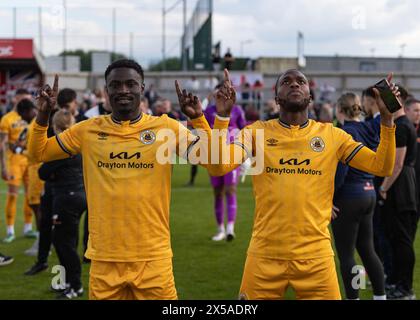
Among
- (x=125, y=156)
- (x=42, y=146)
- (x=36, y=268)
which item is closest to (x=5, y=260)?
(x=36, y=268)

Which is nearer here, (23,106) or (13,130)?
(23,106)

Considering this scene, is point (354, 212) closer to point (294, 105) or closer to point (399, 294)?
point (399, 294)

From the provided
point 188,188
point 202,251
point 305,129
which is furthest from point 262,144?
point 188,188

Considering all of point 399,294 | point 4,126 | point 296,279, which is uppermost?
point 4,126

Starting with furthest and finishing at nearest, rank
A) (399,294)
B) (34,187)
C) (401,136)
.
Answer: (34,187) < (399,294) < (401,136)

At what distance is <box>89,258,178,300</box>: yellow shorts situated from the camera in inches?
146

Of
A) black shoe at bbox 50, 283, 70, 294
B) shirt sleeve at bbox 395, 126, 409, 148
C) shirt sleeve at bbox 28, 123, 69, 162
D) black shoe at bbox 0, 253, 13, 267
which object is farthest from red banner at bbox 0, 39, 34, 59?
shirt sleeve at bbox 28, 123, 69, 162

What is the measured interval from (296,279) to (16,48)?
1174 inches

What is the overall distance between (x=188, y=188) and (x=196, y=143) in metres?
11.5

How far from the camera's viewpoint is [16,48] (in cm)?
3128

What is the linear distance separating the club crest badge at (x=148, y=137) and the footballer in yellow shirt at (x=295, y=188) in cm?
41

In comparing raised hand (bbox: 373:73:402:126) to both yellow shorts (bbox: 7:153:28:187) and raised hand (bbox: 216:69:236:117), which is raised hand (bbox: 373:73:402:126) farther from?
yellow shorts (bbox: 7:153:28:187)

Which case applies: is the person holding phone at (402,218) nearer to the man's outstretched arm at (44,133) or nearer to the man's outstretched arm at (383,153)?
the man's outstretched arm at (383,153)

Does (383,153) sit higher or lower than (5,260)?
higher
